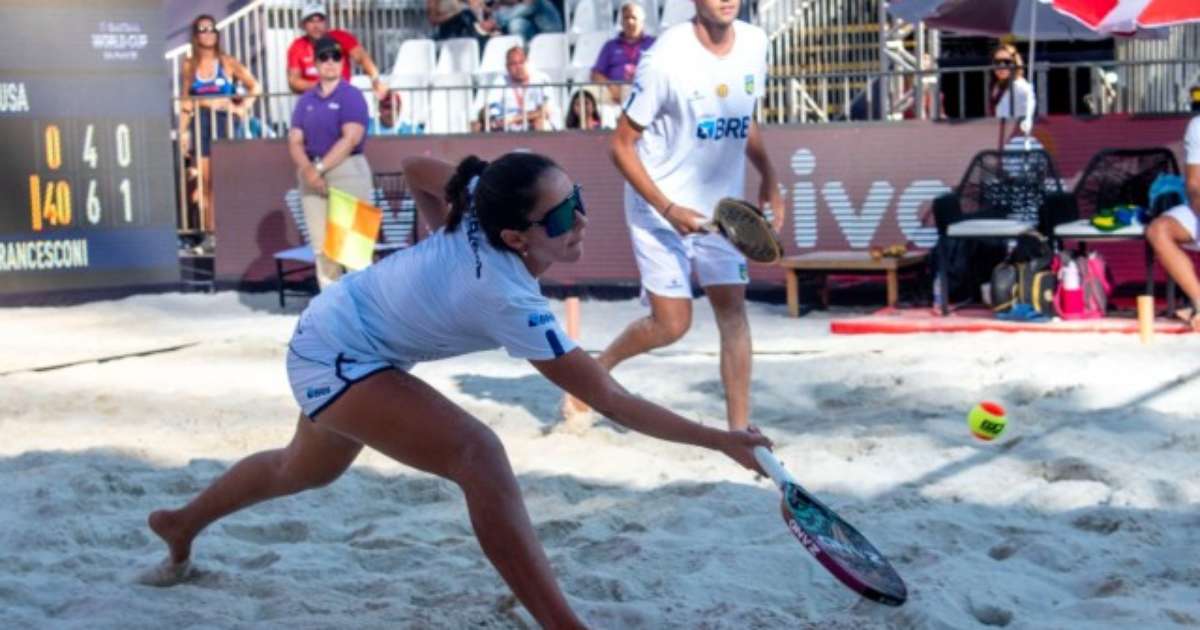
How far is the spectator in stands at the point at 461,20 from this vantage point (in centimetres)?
1806

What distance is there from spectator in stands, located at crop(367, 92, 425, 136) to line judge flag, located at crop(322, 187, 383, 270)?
9.58 ft

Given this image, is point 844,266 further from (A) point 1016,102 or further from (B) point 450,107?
(B) point 450,107

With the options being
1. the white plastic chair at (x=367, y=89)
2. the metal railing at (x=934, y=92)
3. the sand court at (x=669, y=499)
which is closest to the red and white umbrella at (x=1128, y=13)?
the metal railing at (x=934, y=92)

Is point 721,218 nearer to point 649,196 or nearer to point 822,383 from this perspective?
point 649,196

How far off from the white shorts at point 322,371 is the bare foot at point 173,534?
2.88 ft

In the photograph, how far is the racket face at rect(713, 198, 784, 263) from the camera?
7.06 metres

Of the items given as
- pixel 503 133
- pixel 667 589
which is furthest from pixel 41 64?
pixel 667 589

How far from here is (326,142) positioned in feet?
44.0

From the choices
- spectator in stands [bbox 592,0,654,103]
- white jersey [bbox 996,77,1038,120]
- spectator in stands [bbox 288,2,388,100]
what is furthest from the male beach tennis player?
spectator in stands [bbox 288,2,388,100]

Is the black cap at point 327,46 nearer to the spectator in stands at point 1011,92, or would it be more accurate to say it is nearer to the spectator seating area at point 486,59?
the spectator seating area at point 486,59

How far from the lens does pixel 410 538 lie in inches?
246

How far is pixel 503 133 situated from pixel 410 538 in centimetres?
868

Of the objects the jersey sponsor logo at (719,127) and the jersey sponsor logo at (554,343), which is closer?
the jersey sponsor logo at (554,343)

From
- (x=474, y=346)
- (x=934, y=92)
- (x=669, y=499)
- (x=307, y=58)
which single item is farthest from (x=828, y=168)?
(x=474, y=346)
